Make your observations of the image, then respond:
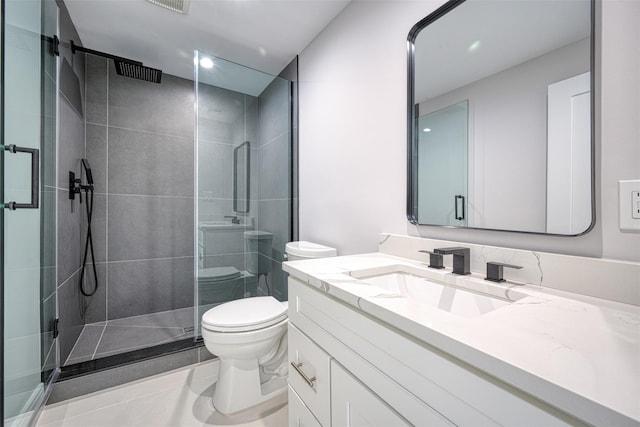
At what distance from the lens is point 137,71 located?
246 centimetres

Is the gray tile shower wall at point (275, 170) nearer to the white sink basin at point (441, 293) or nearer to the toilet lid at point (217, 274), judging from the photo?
the toilet lid at point (217, 274)

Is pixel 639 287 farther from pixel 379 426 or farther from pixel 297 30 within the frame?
pixel 297 30

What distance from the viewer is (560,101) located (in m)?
0.84

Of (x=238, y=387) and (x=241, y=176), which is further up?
(x=241, y=176)

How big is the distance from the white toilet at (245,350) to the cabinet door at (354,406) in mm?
731

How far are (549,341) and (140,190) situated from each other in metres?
3.01

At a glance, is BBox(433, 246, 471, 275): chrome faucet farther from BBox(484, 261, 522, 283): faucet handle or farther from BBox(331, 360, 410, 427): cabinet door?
BBox(331, 360, 410, 427): cabinet door

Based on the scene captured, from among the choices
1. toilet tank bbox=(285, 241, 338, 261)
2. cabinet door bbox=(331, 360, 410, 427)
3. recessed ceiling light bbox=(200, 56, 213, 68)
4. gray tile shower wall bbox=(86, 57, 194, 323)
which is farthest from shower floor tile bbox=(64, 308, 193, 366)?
recessed ceiling light bbox=(200, 56, 213, 68)

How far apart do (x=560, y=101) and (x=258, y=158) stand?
189cm

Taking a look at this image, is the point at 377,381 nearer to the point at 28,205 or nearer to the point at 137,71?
the point at 28,205

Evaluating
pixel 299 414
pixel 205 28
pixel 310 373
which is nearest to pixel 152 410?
pixel 299 414

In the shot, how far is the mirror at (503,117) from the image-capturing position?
2.66 ft

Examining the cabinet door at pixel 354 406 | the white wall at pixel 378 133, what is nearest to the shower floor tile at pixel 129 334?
the white wall at pixel 378 133

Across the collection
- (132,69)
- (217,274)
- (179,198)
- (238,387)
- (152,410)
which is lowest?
(152,410)
